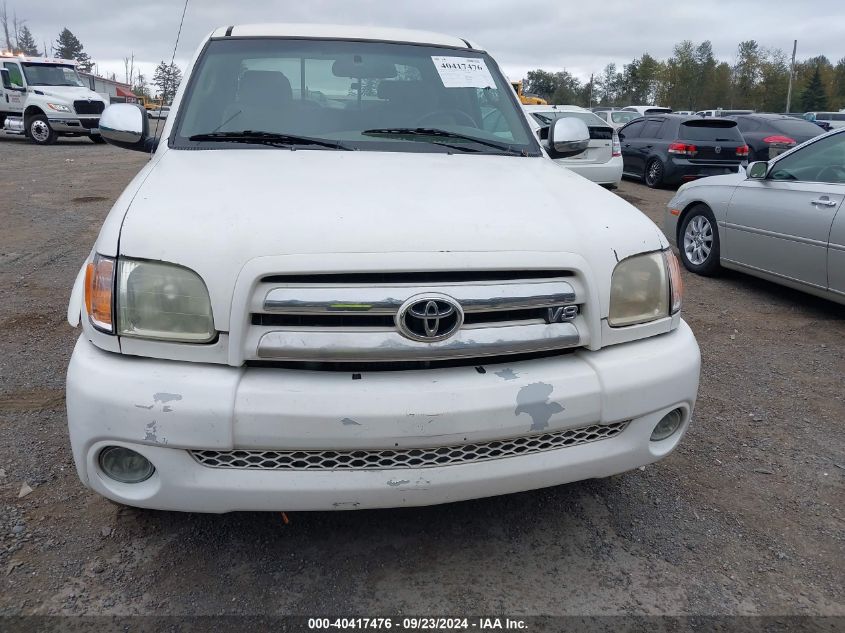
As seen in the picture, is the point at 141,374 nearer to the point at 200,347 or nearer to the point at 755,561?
the point at 200,347

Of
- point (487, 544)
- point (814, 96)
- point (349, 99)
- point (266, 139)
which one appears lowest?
point (487, 544)

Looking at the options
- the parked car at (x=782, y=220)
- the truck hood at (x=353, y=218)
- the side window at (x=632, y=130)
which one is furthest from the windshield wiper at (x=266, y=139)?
the side window at (x=632, y=130)

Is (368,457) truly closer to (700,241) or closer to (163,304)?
(163,304)

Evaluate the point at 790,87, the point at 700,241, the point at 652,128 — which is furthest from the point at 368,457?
the point at 790,87

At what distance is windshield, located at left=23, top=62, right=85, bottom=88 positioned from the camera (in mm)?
19522

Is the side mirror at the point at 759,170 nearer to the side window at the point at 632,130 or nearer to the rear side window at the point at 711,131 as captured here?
the rear side window at the point at 711,131

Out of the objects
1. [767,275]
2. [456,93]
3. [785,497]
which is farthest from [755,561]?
[767,275]

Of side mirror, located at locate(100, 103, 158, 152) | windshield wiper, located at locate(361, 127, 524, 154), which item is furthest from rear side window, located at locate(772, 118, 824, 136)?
side mirror, located at locate(100, 103, 158, 152)

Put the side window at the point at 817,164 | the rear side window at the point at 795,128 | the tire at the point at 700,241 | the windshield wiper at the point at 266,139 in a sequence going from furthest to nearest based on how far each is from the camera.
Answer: the rear side window at the point at 795,128 < the tire at the point at 700,241 < the side window at the point at 817,164 < the windshield wiper at the point at 266,139

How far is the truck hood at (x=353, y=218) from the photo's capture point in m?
2.04

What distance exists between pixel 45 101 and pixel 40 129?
101cm

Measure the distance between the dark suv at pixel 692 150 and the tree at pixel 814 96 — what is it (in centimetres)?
6597

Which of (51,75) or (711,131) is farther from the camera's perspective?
(51,75)

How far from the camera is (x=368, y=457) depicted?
205cm
